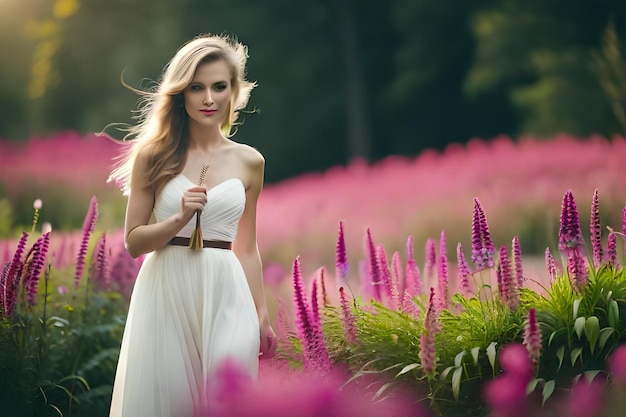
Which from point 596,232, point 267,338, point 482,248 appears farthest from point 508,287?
point 267,338

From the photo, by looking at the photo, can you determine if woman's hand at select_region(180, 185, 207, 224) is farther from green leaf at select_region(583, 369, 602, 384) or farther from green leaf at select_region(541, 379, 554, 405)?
green leaf at select_region(583, 369, 602, 384)

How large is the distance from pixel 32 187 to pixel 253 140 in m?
10.2

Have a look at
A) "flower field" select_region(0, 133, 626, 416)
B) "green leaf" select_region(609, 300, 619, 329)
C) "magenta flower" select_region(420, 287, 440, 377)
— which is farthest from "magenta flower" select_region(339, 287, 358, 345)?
"green leaf" select_region(609, 300, 619, 329)

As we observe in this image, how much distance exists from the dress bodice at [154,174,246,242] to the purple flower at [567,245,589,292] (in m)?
1.32

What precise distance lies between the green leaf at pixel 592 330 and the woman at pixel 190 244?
4.00 ft

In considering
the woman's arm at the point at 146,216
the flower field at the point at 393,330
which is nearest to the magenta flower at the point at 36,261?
the flower field at the point at 393,330

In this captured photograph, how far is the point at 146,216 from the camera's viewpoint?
3941 mm

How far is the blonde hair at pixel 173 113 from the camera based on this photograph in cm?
393

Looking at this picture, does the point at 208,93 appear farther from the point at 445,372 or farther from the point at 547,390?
the point at 547,390

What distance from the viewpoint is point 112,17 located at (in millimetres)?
21438

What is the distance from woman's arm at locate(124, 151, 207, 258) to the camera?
12.2 ft

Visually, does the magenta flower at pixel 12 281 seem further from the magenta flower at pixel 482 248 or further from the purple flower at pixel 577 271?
the purple flower at pixel 577 271

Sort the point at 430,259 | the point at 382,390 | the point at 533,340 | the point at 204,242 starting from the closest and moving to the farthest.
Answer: the point at 533,340 < the point at 204,242 < the point at 382,390 < the point at 430,259

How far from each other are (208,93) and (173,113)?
20 centimetres
